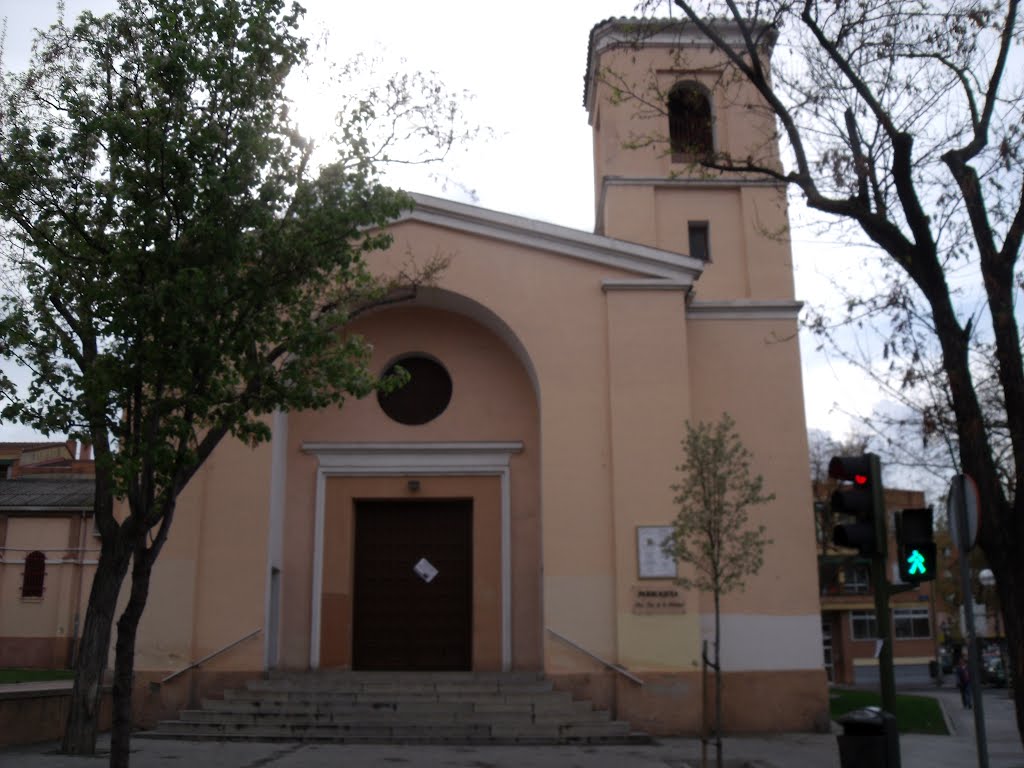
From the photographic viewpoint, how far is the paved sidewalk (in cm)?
1140

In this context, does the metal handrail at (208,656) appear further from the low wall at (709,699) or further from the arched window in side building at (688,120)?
the arched window in side building at (688,120)

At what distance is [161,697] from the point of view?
14.8 m

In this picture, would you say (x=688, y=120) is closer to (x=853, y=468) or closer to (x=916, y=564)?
(x=853, y=468)

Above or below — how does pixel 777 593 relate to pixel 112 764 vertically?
above

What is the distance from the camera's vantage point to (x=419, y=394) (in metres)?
17.5

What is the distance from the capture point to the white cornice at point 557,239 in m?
16.4

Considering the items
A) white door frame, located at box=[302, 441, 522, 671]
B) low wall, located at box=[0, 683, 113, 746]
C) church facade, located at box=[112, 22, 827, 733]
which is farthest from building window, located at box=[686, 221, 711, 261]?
low wall, located at box=[0, 683, 113, 746]

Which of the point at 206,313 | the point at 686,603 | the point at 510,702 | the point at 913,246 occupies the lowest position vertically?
the point at 510,702

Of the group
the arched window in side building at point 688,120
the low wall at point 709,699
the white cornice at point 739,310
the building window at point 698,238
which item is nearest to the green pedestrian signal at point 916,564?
the low wall at point 709,699

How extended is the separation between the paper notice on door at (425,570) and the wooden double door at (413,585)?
2 cm

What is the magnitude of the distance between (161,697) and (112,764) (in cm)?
657

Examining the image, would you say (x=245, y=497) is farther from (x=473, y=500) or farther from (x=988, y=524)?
(x=988, y=524)

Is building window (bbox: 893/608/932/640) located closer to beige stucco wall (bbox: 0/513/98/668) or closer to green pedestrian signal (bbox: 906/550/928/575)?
beige stucco wall (bbox: 0/513/98/668)

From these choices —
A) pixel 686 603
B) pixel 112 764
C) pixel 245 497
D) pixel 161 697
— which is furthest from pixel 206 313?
pixel 686 603
